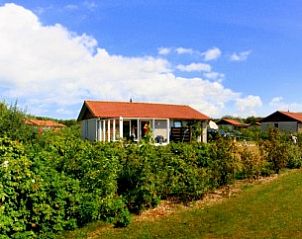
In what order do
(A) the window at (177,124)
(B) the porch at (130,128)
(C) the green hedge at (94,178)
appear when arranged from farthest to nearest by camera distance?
1. (A) the window at (177,124)
2. (B) the porch at (130,128)
3. (C) the green hedge at (94,178)

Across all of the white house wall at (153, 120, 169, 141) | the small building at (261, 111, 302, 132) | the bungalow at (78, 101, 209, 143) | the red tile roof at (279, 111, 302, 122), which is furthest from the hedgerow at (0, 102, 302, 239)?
the red tile roof at (279, 111, 302, 122)

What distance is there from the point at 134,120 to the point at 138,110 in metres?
1.09

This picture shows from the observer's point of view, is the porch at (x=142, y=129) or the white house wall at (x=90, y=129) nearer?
the porch at (x=142, y=129)

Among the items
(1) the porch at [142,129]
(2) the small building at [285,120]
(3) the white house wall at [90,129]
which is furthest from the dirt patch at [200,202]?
(2) the small building at [285,120]

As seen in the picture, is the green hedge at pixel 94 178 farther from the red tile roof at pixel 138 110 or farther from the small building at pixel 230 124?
the small building at pixel 230 124

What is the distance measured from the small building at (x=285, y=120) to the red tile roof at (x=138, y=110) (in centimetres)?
2564

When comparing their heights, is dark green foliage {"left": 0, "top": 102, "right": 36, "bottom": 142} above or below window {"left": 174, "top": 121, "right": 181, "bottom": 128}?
below

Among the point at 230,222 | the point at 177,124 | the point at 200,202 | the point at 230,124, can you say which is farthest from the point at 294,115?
the point at 230,222

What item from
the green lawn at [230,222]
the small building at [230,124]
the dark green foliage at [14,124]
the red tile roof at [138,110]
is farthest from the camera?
the small building at [230,124]

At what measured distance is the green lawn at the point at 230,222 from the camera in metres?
8.27

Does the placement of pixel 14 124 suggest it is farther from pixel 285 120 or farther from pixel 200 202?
pixel 285 120

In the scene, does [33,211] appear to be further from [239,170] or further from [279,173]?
[279,173]

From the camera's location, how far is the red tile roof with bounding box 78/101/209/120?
111 ft

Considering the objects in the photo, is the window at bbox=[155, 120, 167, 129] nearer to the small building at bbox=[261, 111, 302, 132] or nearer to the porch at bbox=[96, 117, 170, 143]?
the porch at bbox=[96, 117, 170, 143]
